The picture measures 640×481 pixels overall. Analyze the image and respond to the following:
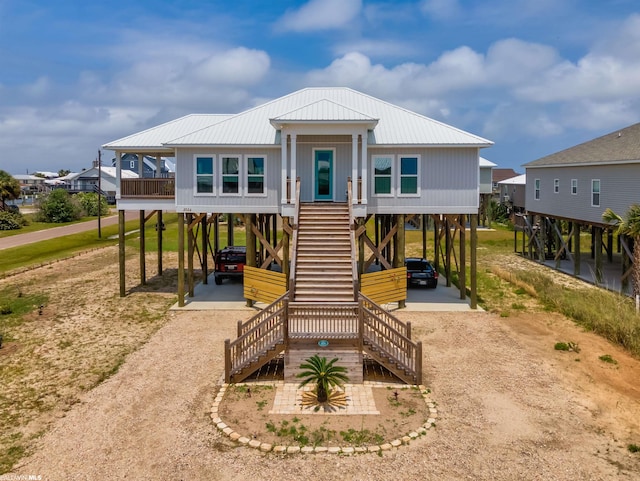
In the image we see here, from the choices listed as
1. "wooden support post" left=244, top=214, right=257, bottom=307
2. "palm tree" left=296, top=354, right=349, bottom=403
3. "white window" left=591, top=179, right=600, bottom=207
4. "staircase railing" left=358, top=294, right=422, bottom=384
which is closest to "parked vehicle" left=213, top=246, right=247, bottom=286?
"wooden support post" left=244, top=214, right=257, bottom=307

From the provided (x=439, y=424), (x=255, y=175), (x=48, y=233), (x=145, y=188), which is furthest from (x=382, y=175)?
(x=48, y=233)

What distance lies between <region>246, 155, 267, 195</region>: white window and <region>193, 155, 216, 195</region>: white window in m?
1.48

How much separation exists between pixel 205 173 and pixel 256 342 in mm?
9887

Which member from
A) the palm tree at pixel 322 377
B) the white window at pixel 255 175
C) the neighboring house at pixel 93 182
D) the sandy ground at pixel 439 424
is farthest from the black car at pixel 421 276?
the neighboring house at pixel 93 182

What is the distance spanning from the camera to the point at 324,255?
54.9ft

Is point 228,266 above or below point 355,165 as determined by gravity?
below

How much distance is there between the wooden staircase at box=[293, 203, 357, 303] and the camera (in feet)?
49.9

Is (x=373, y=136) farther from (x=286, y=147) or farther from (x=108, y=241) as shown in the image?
(x=108, y=241)

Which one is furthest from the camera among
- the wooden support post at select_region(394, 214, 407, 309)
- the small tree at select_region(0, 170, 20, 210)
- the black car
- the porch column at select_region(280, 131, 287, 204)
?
the small tree at select_region(0, 170, 20, 210)

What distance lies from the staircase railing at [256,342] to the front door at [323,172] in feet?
28.6

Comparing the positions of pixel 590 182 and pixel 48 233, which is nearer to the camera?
pixel 590 182

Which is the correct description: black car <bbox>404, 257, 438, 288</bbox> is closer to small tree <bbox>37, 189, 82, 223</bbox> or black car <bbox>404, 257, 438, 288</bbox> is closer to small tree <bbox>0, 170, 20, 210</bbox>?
small tree <bbox>37, 189, 82, 223</bbox>

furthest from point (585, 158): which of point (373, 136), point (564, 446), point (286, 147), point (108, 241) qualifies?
point (108, 241)

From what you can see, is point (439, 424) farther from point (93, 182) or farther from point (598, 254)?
point (93, 182)
